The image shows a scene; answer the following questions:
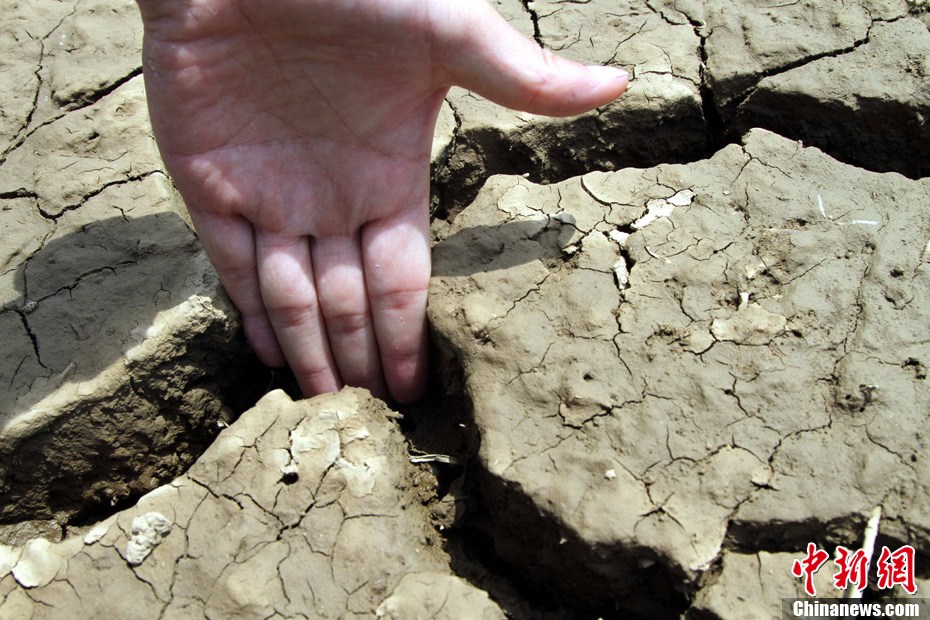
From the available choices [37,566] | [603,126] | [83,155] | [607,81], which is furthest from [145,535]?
[603,126]

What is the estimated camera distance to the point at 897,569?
5.85 ft

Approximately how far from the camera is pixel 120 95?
9.13 feet

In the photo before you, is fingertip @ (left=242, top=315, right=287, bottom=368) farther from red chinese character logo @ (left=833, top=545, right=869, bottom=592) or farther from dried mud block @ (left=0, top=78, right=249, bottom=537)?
red chinese character logo @ (left=833, top=545, right=869, bottom=592)

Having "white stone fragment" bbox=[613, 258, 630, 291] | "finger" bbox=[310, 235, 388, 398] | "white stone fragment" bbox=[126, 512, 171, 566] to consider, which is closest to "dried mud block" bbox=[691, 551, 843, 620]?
"white stone fragment" bbox=[613, 258, 630, 291]

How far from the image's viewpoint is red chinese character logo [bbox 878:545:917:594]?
1.78 metres

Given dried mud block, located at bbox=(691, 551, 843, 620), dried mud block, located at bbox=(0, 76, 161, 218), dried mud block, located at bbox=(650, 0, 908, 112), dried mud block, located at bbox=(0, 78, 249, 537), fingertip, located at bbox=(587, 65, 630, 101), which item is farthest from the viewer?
dried mud block, located at bbox=(650, 0, 908, 112)

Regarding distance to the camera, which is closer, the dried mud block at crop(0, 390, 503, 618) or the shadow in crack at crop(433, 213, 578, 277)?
the dried mud block at crop(0, 390, 503, 618)

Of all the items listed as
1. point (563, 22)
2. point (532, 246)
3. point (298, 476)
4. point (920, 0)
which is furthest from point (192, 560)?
point (920, 0)

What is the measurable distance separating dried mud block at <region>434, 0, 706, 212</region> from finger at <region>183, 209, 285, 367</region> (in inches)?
28.6

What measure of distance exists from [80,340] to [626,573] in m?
1.60

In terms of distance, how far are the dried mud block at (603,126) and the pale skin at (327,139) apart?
1.55ft

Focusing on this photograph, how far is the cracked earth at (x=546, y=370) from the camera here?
1844mm

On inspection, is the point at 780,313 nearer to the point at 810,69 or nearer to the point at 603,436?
the point at 603,436

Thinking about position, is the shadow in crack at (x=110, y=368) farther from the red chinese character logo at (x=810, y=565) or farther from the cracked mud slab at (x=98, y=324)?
the red chinese character logo at (x=810, y=565)
